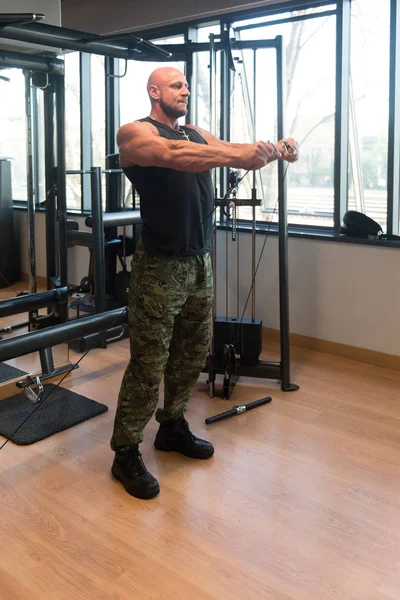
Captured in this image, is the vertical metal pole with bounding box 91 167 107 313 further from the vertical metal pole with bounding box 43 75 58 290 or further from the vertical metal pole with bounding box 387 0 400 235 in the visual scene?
the vertical metal pole with bounding box 387 0 400 235

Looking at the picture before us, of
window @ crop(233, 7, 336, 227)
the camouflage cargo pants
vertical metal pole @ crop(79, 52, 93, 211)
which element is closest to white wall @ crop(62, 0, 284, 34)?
window @ crop(233, 7, 336, 227)

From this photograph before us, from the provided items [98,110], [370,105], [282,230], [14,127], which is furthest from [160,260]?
[14,127]

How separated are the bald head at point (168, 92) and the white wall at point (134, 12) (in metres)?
2.01

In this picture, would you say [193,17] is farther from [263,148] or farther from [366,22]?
[263,148]

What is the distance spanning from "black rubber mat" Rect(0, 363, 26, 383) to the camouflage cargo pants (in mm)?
1152

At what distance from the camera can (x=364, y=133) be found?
150 inches

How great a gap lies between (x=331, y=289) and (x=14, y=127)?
3.35 metres

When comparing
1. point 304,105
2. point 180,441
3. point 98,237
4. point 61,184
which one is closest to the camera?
point 180,441

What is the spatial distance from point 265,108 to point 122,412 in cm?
261

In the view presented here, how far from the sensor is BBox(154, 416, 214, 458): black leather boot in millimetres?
2594

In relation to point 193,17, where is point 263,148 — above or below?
below

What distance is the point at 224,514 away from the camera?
220 centimetres

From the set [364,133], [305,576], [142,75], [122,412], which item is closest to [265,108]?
[364,133]

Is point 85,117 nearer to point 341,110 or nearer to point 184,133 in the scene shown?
point 341,110
